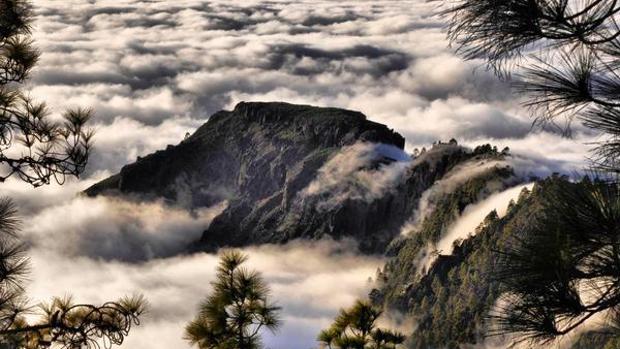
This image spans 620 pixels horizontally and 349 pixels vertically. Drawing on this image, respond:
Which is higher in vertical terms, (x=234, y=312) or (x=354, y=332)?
(x=234, y=312)

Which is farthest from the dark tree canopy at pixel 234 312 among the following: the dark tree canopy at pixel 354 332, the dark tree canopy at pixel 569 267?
the dark tree canopy at pixel 569 267

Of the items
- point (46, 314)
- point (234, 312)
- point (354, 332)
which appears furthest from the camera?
point (354, 332)

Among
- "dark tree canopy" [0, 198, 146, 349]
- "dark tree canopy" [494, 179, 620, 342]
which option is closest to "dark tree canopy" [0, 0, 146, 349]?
"dark tree canopy" [0, 198, 146, 349]

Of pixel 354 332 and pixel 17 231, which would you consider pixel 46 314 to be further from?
pixel 354 332

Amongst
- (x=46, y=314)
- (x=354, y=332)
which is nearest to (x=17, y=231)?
(x=46, y=314)

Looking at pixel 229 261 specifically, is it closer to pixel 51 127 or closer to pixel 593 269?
pixel 51 127

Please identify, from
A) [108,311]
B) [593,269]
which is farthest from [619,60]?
[108,311]

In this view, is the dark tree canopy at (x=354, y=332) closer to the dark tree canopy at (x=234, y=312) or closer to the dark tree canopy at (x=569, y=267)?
the dark tree canopy at (x=234, y=312)
